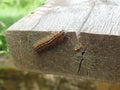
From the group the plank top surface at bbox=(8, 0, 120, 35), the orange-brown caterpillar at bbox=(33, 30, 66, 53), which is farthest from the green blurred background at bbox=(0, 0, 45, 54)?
the orange-brown caterpillar at bbox=(33, 30, 66, 53)

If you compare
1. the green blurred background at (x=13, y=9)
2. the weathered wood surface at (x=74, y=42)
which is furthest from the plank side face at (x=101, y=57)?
the green blurred background at (x=13, y=9)

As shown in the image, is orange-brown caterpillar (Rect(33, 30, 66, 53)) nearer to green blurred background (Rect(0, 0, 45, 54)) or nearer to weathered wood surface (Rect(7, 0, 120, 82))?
weathered wood surface (Rect(7, 0, 120, 82))

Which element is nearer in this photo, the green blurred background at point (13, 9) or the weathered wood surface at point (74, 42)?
the weathered wood surface at point (74, 42)

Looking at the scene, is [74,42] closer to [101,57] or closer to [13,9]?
[101,57]

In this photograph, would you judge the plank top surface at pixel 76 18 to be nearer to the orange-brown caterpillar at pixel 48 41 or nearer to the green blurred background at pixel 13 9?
the orange-brown caterpillar at pixel 48 41

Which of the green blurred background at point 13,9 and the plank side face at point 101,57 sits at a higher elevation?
the plank side face at point 101,57

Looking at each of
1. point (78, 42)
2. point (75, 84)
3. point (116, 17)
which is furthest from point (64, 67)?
point (75, 84)
